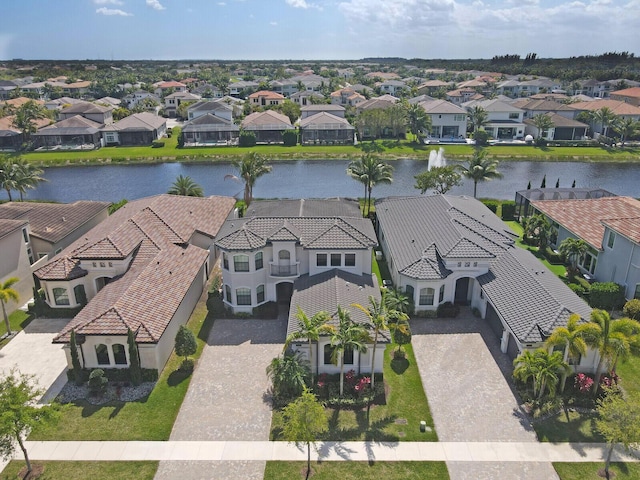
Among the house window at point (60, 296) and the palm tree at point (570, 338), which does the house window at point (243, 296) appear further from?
the palm tree at point (570, 338)

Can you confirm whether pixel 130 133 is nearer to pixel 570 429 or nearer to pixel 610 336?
pixel 610 336

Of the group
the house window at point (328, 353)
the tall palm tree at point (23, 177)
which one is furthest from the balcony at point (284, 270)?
the tall palm tree at point (23, 177)

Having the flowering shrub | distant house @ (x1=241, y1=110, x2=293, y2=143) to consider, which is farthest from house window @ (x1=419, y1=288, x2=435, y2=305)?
distant house @ (x1=241, y1=110, x2=293, y2=143)

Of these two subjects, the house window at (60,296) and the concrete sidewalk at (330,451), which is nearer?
the concrete sidewalk at (330,451)

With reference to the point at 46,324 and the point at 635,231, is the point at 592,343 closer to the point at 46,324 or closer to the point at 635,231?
the point at 635,231

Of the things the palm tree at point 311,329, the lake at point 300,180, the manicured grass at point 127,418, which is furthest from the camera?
the lake at point 300,180

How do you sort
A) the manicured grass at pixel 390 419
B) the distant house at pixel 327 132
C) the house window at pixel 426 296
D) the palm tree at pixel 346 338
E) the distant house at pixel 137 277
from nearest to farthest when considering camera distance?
the manicured grass at pixel 390 419, the palm tree at pixel 346 338, the distant house at pixel 137 277, the house window at pixel 426 296, the distant house at pixel 327 132
